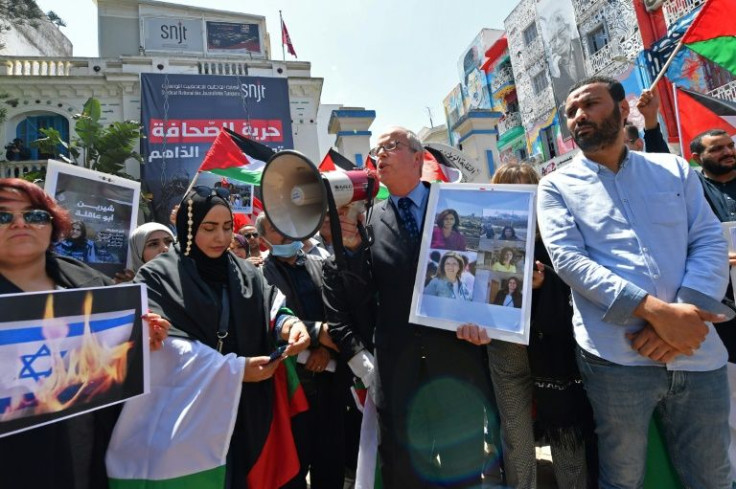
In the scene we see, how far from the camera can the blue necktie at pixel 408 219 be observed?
1.84 m

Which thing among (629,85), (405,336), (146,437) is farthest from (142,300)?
(629,85)

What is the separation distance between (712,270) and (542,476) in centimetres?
187

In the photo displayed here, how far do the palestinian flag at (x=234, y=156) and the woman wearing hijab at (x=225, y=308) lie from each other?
260cm

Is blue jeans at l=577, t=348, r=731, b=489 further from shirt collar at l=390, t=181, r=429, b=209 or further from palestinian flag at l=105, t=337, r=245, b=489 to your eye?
palestinian flag at l=105, t=337, r=245, b=489

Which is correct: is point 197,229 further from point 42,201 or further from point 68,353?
point 68,353

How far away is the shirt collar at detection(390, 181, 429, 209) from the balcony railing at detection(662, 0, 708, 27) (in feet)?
45.2

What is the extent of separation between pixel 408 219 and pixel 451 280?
0.37m

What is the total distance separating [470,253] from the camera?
5.52ft

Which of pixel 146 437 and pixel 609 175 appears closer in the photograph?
pixel 146 437

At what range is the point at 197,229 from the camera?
72.6 inches

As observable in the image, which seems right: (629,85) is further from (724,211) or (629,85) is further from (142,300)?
(142,300)

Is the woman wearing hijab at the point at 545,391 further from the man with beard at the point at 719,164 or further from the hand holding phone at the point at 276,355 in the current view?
the man with beard at the point at 719,164

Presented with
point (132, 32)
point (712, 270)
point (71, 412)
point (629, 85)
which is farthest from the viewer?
point (132, 32)

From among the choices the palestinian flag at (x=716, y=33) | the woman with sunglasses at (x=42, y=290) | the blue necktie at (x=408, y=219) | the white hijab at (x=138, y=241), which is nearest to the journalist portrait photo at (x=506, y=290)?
the blue necktie at (x=408, y=219)
